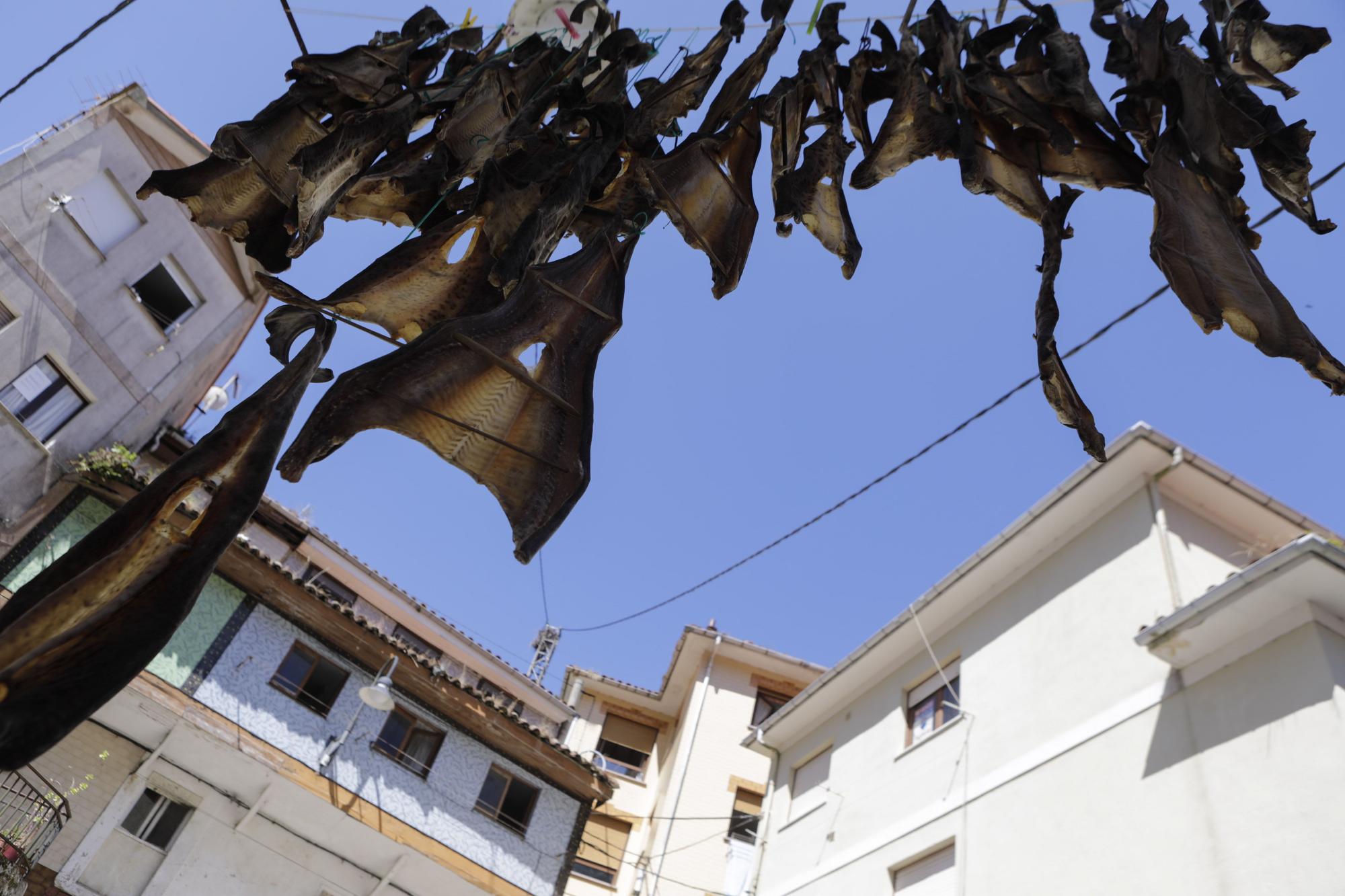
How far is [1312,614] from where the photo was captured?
8.72m

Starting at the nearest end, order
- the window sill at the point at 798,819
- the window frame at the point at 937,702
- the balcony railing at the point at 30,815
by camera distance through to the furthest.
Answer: the balcony railing at the point at 30,815, the window frame at the point at 937,702, the window sill at the point at 798,819

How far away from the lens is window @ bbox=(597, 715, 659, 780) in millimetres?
27625

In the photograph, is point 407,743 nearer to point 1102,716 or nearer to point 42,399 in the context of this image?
point 42,399

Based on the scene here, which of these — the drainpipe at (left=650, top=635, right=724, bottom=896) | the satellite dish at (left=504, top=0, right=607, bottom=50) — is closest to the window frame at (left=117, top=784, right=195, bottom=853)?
the drainpipe at (left=650, top=635, right=724, bottom=896)

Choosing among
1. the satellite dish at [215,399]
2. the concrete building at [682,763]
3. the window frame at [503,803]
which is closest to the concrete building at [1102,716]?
the window frame at [503,803]

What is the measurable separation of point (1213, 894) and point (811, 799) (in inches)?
313

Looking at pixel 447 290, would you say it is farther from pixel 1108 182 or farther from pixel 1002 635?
pixel 1002 635

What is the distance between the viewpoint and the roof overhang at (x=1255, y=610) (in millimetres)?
8438

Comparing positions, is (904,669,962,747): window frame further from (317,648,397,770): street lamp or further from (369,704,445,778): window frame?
(369,704,445,778): window frame

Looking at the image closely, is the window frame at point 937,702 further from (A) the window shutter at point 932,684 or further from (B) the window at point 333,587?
(B) the window at point 333,587

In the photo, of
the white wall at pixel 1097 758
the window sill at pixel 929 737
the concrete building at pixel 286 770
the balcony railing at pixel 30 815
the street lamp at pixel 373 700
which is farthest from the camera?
the street lamp at pixel 373 700

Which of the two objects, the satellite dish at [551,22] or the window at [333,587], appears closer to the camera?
the satellite dish at [551,22]

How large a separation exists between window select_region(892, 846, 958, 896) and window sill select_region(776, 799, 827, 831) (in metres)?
2.56

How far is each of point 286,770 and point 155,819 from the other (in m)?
1.95
